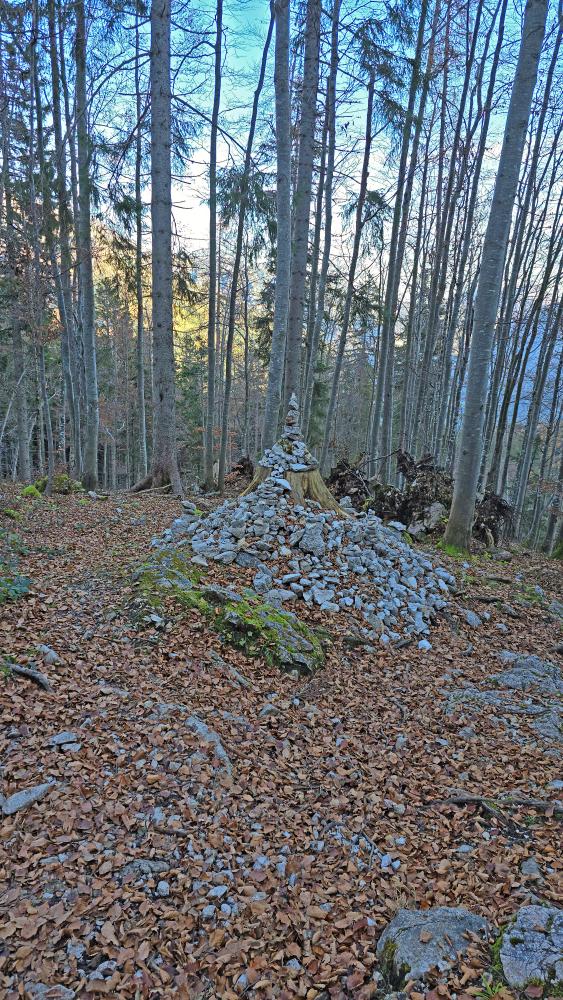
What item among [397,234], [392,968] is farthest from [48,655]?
[397,234]

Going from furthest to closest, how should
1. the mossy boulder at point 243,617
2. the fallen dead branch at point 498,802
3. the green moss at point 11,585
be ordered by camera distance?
the mossy boulder at point 243,617 < the green moss at point 11,585 < the fallen dead branch at point 498,802

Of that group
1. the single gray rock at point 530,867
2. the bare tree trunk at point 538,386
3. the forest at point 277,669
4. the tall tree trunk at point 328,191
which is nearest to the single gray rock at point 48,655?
the forest at point 277,669

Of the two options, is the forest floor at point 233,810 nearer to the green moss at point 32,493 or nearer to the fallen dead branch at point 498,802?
the fallen dead branch at point 498,802

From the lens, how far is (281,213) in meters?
8.05

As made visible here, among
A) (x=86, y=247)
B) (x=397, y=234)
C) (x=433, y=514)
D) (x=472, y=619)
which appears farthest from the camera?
(x=397, y=234)

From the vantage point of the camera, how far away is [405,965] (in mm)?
1814

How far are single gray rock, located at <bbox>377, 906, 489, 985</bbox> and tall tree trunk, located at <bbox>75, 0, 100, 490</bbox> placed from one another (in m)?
9.85

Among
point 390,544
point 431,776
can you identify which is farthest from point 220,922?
point 390,544

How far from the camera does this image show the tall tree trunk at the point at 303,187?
305 inches

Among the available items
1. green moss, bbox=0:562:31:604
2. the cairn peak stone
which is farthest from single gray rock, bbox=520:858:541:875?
the cairn peak stone

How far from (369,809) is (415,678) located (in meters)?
1.74

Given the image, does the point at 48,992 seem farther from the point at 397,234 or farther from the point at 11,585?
the point at 397,234

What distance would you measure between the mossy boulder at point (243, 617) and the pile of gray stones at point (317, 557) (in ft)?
0.91

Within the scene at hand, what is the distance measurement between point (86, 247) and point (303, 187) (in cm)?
463
